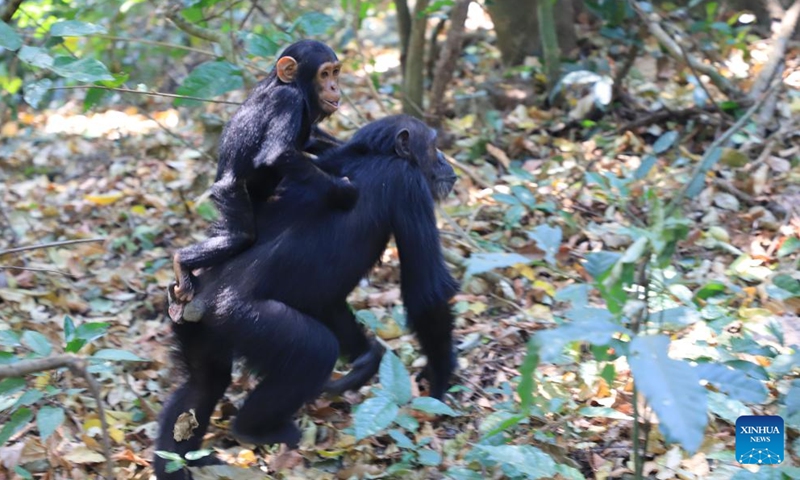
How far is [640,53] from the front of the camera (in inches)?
379

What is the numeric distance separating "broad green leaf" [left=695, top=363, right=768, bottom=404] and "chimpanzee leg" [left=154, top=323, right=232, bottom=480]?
2.76m

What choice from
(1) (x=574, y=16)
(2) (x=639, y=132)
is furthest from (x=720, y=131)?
(1) (x=574, y=16)

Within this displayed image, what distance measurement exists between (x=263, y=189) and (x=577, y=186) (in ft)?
11.8

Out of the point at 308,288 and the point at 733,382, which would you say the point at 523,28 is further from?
the point at 733,382

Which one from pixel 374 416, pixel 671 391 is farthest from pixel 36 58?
pixel 671 391

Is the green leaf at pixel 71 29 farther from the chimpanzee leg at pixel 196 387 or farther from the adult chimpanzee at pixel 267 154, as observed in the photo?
the chimpanzee leg at pixel 196 387

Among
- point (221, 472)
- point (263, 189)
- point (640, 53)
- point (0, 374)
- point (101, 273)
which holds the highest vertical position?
point (640, 53)

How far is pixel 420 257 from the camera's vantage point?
5.11m

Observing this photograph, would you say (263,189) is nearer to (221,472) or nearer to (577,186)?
(221,472)

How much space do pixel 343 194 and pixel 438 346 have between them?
120 centimetres

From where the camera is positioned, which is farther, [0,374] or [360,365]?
[360,365]

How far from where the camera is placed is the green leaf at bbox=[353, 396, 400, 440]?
405 cm

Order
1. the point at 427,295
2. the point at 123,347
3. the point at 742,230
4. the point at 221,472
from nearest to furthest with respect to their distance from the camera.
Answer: the point at 221,472 → the point at 427,295 → the point at 123,347 → the point at 742,230

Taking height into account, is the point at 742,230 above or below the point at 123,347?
above
